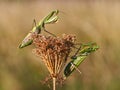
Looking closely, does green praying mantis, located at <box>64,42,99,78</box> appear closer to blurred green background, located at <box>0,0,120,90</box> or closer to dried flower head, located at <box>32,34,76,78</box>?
dried flower head, located at <box>32,34,76,78</box>

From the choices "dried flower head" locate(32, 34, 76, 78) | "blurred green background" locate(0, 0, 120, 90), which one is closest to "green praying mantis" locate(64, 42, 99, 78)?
"dried flower head" locate(32, 34, 76, 78)

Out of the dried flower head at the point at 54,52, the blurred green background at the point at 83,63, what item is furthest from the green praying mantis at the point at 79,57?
the blurred green background at the point at 83,63

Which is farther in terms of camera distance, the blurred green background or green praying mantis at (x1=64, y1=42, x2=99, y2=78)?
the blurred green background

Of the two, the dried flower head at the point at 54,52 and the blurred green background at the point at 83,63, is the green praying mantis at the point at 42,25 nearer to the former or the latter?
the dried flower head at the point at 54,52

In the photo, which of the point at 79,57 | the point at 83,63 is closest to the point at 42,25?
the point at 79,57

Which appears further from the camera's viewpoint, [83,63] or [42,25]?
[83,63]

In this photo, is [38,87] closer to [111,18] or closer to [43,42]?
[111,18]

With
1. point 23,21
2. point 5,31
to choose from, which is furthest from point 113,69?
point 23,21

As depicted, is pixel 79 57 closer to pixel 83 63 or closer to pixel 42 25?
pixel 42 25

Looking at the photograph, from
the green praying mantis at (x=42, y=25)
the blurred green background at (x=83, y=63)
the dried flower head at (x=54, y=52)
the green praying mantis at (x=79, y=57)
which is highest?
the green praying mantis at (x=42, y=25)
